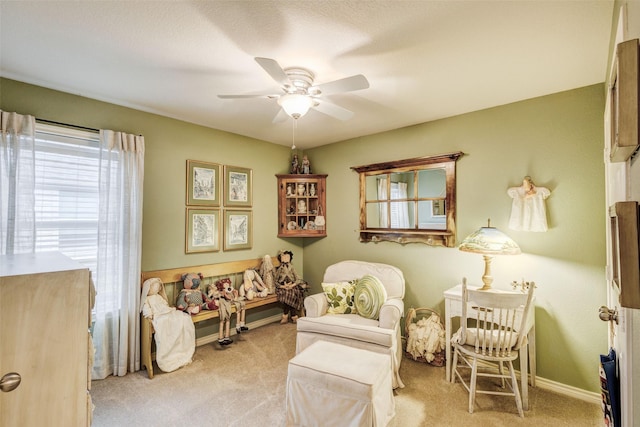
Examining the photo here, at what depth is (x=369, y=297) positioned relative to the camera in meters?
2.89

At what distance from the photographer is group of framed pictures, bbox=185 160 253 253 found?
3.45 metres

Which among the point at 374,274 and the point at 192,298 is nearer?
the point at 192,298

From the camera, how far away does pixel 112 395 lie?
2434 millimetres

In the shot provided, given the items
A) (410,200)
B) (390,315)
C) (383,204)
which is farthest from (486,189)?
(390,315)

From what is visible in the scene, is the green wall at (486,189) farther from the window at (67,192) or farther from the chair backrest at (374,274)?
the chair backrest at (374,274)

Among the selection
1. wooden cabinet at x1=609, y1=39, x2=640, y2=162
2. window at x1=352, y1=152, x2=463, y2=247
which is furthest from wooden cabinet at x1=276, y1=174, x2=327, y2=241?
wooden cabinet at x1=609, y1=39, x2=640, y2=162

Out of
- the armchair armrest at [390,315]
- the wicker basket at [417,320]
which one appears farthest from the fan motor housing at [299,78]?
the wicker basket at [417,320]

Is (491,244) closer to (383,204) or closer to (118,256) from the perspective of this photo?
(383,204)

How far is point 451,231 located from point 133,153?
326 cm

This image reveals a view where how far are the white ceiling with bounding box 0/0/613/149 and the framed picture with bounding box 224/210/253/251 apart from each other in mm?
1497

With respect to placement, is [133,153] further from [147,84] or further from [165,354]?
[165,354]

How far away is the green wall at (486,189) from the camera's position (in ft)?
7.89

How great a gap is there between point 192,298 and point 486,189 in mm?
A: 3197

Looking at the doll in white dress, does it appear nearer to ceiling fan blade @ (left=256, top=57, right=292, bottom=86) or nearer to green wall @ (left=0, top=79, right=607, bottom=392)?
green wall @ (left=0, top=79, right=607, bottom=392)
